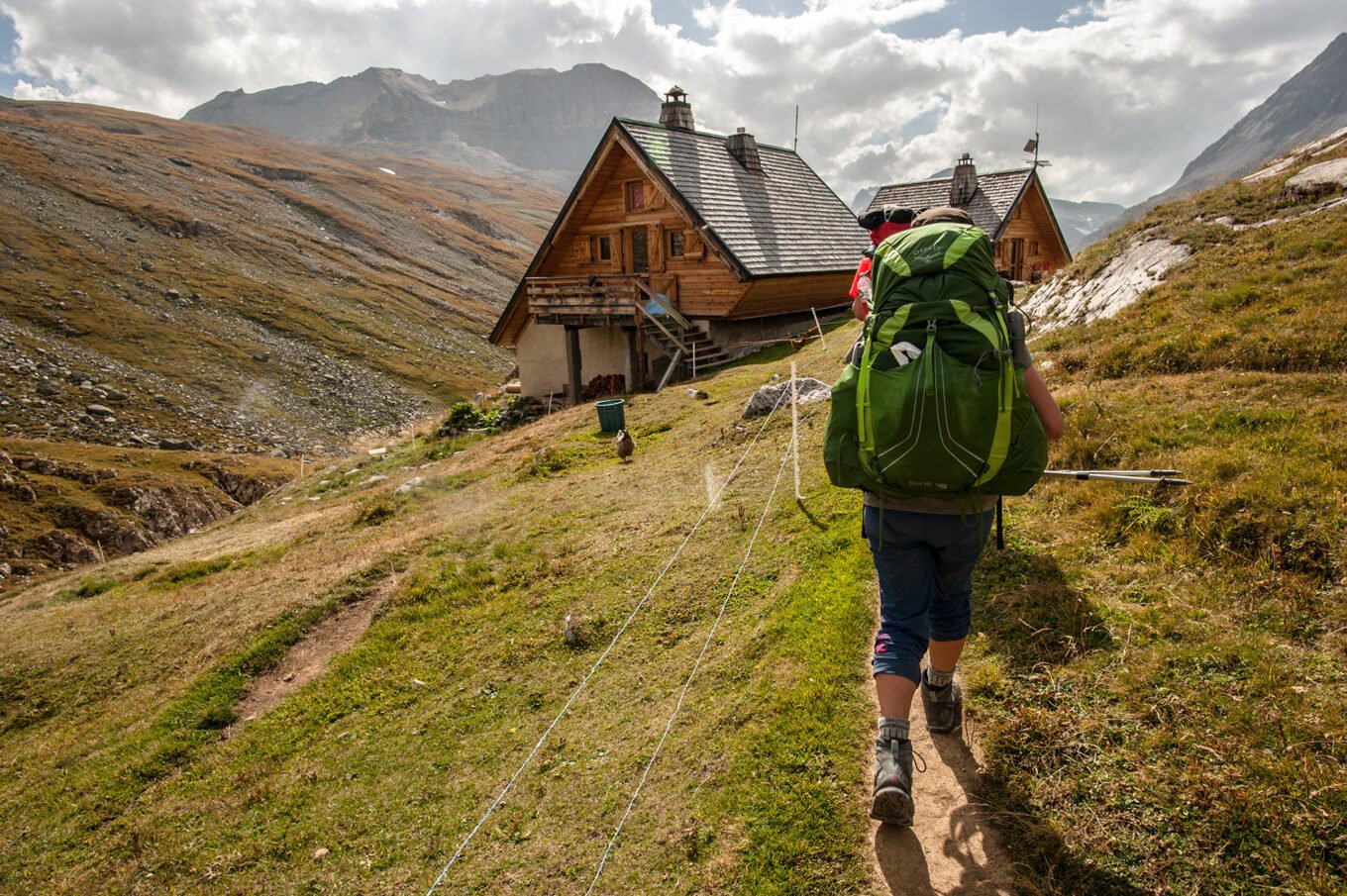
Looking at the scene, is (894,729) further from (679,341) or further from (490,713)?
(679,341)

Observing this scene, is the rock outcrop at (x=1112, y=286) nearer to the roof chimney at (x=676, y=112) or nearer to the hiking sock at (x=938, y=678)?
the hiking sock at (x=938, y=678)

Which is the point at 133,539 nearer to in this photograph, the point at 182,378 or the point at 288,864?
the point at 182,378

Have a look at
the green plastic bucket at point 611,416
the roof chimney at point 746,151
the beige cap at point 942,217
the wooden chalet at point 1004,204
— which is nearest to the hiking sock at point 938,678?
the beige cap at point 942,217

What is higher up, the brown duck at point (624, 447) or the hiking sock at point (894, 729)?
the brown duck at point (624, 447)

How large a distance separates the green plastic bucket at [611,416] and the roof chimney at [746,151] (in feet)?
49.9

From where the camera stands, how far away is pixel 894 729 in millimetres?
3551

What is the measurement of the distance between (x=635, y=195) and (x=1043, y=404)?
24.0 meters

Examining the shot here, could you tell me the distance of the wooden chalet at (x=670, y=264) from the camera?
77.2ft

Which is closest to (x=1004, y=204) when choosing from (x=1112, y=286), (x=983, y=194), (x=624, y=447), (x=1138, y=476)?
(x=983, y=194)

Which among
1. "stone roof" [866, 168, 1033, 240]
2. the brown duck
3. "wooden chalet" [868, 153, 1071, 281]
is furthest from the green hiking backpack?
"wooden chalet" [868, 153, 1071, 281]

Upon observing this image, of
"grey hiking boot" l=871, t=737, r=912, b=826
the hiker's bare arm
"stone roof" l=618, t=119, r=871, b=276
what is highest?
"stone roof" l=618, t=119, r=871, b=276

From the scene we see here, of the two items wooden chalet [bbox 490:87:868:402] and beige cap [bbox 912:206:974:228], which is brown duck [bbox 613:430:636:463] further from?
beige cap [bbox 912:206:974:228]

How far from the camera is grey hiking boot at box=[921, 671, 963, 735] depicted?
4.14 m

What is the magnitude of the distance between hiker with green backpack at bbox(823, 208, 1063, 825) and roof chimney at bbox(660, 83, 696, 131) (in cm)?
2643
